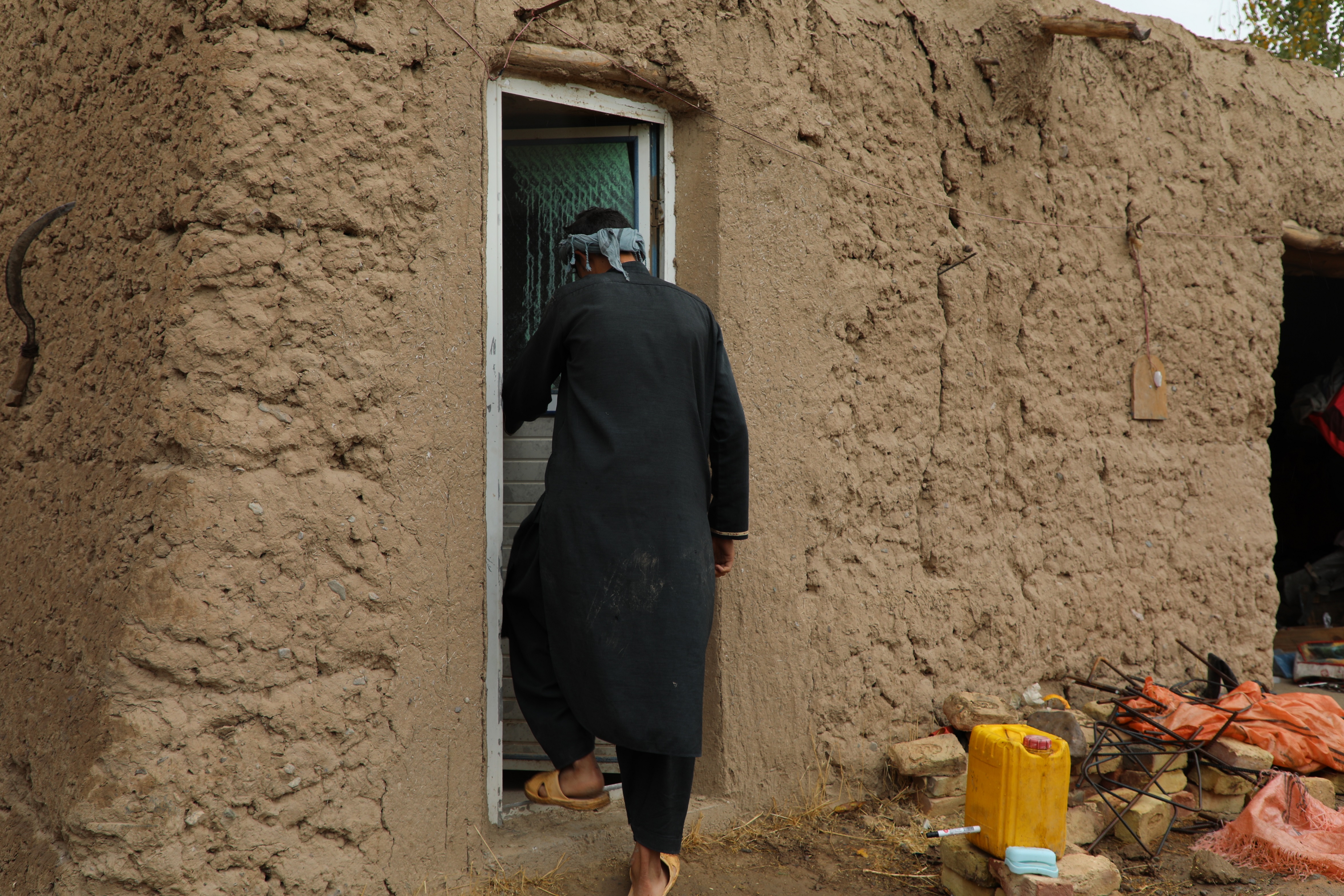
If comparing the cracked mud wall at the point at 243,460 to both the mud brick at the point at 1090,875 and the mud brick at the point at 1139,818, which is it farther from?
the mud brick at the point at 1139,818

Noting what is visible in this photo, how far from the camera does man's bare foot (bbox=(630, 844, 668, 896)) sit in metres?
2.47

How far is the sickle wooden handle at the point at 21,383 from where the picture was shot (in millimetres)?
2463

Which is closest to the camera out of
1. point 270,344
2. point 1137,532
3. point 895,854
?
point 270,344

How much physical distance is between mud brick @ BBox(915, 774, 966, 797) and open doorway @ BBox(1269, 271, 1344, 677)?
317 cm

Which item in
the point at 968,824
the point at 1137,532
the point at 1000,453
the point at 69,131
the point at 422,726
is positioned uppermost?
the point at 69,131

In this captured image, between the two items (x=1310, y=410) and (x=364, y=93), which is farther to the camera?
Answer: (x=1310, y=410)

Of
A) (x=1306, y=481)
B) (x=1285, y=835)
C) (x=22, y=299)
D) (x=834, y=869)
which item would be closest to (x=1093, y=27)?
(x=1285, y=835)

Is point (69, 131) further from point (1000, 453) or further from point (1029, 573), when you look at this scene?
point (1029, 573)

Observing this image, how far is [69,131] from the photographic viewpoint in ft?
8.00

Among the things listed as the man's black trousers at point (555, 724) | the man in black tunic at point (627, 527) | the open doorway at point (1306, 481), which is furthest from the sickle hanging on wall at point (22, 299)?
the open doorway at point (1306, 481)

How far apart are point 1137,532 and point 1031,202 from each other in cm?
137

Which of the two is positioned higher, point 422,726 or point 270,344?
point 270,344

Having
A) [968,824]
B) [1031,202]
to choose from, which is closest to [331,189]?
[968,824]

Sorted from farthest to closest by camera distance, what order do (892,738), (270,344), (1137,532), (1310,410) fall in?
(1310,410)
(1137,532)
(892,738)
(270,344)
